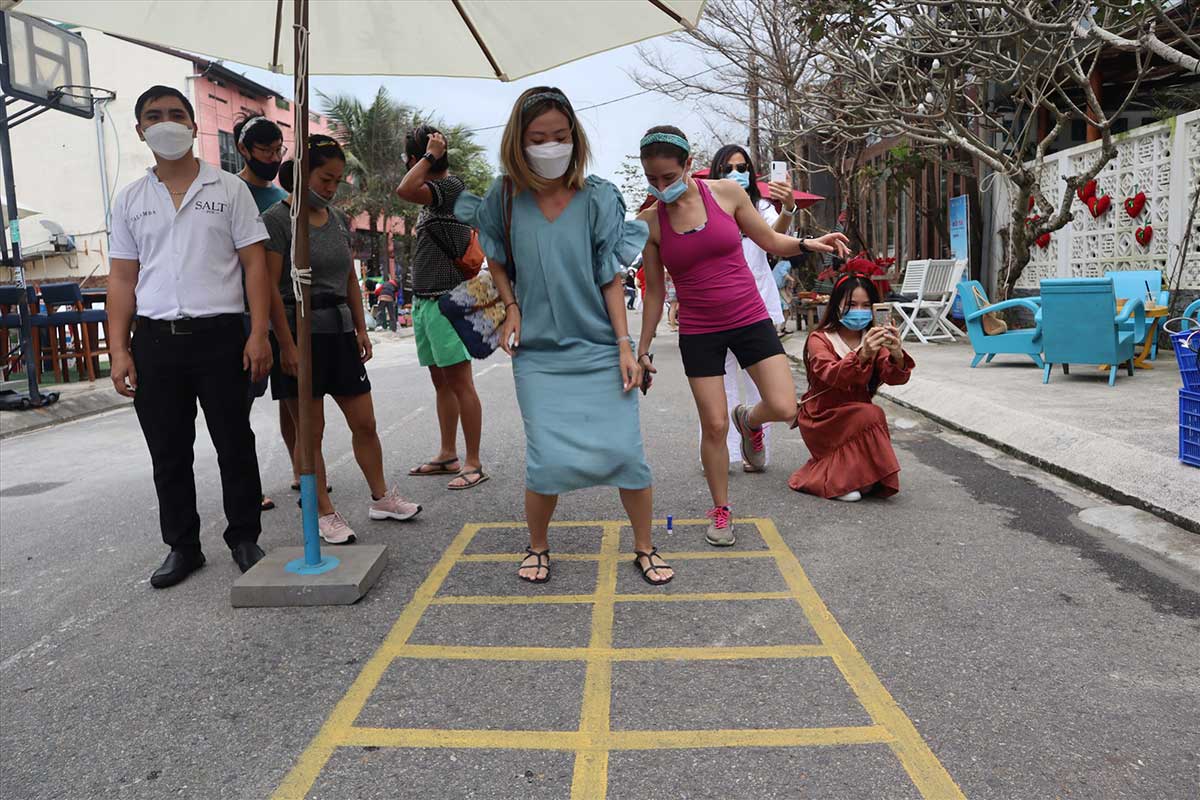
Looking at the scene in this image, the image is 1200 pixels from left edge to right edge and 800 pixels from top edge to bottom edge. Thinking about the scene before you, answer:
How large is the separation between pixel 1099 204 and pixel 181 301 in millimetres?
11260

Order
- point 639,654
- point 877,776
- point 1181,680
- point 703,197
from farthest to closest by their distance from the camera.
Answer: point 703,197, point 639,654, point 1181,680, point 877,776

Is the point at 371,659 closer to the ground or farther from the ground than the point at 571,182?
closer to the ground

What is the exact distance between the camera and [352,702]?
113 inches

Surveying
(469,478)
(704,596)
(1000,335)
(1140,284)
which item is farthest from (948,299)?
(704,596)

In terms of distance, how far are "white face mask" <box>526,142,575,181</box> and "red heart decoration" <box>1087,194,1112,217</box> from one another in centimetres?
1013

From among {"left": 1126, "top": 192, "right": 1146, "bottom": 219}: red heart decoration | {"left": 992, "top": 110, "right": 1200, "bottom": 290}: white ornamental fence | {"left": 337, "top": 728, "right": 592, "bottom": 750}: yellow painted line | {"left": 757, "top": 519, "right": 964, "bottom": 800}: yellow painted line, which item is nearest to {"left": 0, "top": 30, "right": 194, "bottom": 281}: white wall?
{"left": 992, "top": 110, "right": 1200, "bottom": 290}: white ornamental fence

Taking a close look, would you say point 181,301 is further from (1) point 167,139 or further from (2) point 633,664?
(2) point 633,664

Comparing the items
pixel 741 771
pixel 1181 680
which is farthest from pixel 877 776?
pixel 1181 680

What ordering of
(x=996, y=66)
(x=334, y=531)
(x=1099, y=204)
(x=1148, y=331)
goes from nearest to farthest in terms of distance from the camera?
(x=334, y=531), (x=1148, y=331), (x=996, y=66), (x=1099, y=204)

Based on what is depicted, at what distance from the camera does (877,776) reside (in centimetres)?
238

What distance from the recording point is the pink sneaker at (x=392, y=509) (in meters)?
4.90

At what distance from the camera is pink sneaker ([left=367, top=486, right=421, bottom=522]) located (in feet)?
16.1

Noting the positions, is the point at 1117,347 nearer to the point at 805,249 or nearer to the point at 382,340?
the point at 805,249

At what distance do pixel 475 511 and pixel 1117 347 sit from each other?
611cm
